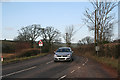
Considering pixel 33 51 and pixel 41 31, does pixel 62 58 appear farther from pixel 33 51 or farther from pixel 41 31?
pixel 41 31

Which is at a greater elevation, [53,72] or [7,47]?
[7,47]

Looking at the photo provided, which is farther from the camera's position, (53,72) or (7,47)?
(7,47)

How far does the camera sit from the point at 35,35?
6612 cm

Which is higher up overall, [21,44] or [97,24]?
[97,24]

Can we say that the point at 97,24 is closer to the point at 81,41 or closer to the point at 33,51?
the point at 33,51

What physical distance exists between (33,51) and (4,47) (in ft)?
23.3

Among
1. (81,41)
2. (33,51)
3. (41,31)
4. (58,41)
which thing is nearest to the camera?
(33,51)

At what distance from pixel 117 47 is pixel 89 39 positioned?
87.9m

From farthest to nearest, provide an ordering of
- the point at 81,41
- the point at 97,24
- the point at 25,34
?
the point at 81,41 → the point at 25,34 → the point at 97,24

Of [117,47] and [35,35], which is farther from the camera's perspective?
[35,35]

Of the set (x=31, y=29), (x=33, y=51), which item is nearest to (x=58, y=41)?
(x=31, y=29)

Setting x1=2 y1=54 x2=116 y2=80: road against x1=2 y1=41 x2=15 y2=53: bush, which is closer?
x1=2 y1=54 x2=116 y2=80: road

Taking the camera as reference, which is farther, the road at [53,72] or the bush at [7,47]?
the bush at [7,47]

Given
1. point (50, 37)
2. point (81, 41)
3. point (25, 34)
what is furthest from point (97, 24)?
point (81, 41)
